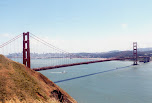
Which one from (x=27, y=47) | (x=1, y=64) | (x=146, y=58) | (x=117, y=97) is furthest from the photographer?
(x=146, y=58)

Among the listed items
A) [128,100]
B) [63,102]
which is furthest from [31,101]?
[128,100]

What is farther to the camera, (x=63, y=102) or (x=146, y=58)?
(x=146, y=58)

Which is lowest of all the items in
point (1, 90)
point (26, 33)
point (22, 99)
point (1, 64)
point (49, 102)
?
point (49, 102)

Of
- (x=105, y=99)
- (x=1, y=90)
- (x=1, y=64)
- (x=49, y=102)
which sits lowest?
(x=105, y=99)

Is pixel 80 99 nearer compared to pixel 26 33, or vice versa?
pixel 80 99

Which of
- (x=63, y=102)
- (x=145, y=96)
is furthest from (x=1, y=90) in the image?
(x=145, y=96)

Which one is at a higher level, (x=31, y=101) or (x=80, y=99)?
(x=31, y=101)

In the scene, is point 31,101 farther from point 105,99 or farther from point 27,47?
point 27,47

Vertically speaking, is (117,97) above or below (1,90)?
below

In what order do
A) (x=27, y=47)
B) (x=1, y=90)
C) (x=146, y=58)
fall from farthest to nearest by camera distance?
(x=146, y=58) < (x=27, y=47) < (x=1, y=90)

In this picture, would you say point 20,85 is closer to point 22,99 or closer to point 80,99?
point 22,99
